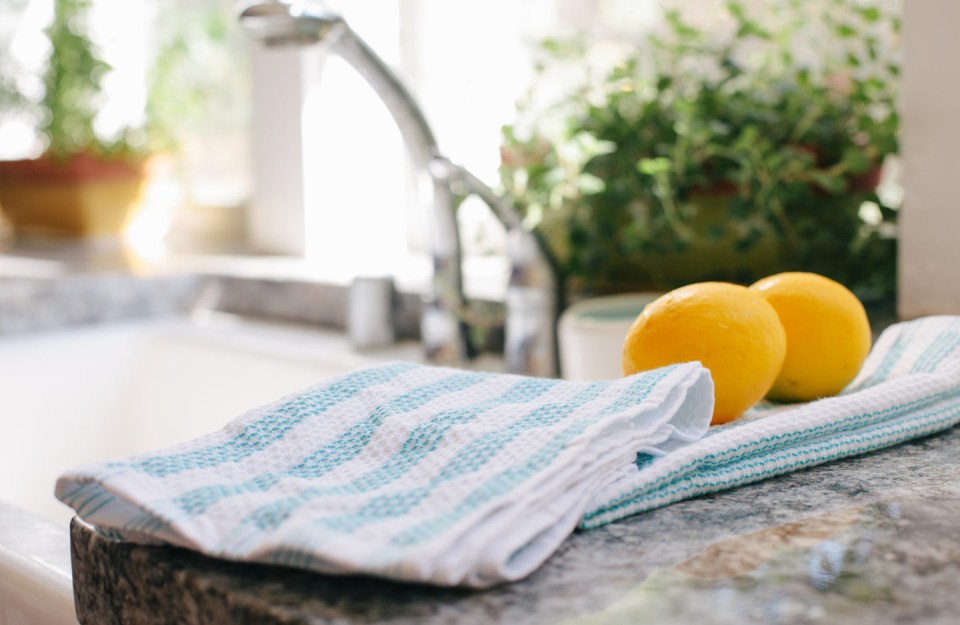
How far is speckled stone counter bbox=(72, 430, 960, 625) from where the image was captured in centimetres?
34

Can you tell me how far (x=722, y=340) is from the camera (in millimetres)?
537

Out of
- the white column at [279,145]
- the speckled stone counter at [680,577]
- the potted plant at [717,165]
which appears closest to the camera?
the speckled stone counter at [680,577]

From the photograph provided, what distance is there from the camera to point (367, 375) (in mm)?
527

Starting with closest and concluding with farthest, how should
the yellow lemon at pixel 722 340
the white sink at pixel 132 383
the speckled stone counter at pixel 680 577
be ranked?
the speckled stone counter at pixel 680 577, the yellow lemon at pixel 722 340, the white sink at pixel 132 383

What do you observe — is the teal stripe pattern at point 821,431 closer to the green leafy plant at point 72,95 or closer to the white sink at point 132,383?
the white sink at point 132,383

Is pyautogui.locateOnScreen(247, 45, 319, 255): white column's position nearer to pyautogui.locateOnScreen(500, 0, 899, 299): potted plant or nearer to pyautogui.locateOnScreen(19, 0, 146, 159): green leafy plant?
pyautogui.locateOnScreen(19, 0, 146, 159): green leafy plant

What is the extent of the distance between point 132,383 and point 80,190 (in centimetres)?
63

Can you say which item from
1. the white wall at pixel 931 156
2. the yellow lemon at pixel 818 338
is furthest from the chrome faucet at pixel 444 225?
the yellow lemon at pixel 818 338

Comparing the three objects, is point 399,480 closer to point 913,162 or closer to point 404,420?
point 404,420

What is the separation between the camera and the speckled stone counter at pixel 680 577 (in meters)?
0.34

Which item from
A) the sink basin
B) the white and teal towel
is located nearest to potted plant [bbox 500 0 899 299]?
the sink basin

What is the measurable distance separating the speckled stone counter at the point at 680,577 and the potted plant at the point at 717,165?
60 cm

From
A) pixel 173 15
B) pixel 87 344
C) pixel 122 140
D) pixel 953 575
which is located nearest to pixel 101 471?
pixel 953 575

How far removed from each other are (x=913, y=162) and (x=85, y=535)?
746 mm
